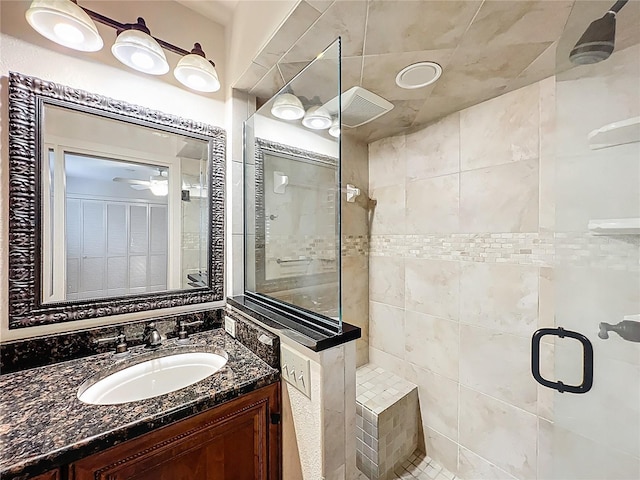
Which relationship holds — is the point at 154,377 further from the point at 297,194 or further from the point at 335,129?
the point at 335,129

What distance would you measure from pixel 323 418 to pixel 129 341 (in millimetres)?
919

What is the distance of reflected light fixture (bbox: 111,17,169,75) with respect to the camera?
1042 millimetres

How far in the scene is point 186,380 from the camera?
1109 millimetres

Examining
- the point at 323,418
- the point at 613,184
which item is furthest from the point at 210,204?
the point at 613,184

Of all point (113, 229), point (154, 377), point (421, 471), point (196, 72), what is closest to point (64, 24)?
point (196, 72)

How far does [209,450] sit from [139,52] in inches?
59.1

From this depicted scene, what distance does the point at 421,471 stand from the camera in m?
1.63

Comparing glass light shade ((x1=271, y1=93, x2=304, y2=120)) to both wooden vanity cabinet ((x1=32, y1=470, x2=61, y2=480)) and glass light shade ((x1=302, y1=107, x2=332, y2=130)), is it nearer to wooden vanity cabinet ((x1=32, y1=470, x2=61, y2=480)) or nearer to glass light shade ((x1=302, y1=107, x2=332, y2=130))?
glass light shade ((x1=302, y1=107, x2=332, y2=130))

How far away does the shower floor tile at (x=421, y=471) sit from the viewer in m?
1.59

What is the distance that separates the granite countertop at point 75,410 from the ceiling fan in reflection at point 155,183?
28.8 inches

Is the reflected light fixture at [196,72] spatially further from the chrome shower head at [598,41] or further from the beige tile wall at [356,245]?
the chrome shower head at [598,41]

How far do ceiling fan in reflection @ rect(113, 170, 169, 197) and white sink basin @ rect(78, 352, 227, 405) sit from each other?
758mm

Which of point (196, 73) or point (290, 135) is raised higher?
point (196, 73)

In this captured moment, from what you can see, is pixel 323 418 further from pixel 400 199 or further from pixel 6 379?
pixel 400 199
